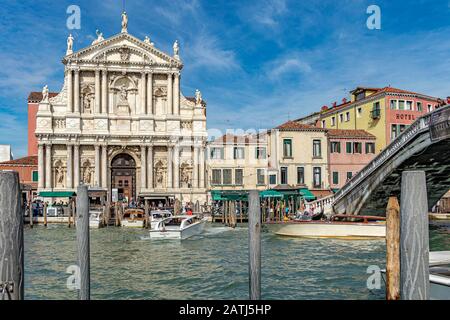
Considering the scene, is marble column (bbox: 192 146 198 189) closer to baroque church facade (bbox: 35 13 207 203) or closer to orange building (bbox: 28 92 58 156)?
baroque church facade (bbox: 35 13 207 203)

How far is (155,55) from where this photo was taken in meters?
32.6

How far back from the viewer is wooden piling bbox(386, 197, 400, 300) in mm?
5449

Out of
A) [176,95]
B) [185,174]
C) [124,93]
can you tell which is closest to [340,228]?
[185,174]

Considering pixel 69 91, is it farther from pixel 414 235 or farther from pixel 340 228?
pixel 414 235

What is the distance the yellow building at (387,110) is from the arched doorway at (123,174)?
50.8 ft

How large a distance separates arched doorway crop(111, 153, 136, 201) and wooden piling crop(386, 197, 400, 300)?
27.9 meters

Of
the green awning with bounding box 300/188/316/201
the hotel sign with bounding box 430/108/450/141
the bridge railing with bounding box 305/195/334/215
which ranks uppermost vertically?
the hotel sign with bounding box 430/108/450/141

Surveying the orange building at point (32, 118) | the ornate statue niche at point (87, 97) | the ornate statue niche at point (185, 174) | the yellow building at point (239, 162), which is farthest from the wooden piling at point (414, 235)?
the orange building at point (32, 118)

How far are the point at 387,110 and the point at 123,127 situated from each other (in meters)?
17.0

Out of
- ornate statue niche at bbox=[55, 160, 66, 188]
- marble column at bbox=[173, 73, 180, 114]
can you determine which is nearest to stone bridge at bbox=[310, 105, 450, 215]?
Result: marble column at bbox=[173, 73, 180, 114]

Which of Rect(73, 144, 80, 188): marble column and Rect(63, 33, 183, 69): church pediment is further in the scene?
Rect(63, 33, 183, 69): church pediment

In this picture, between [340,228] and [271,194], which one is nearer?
[340,228]

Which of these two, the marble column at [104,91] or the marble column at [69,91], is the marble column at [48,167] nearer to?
the marble column at [69,91]

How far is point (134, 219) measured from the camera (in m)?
23.3
